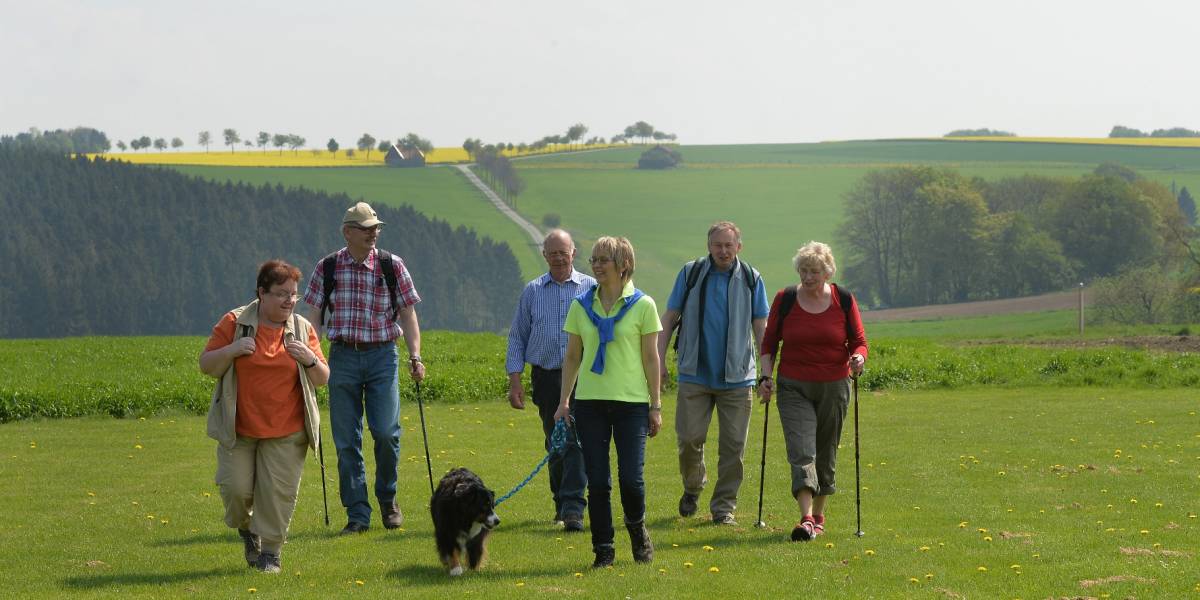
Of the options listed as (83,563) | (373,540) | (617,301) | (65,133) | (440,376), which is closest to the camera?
(617,301)

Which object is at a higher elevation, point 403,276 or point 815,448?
point 403,276

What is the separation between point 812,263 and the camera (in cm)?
1004

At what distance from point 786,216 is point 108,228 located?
61232 mm

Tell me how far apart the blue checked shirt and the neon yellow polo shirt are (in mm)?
1937

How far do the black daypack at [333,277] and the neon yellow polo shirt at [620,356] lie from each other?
90.8 inches

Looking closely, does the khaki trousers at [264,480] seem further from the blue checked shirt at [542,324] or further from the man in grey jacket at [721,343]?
the man in grey jacket at [721,343]

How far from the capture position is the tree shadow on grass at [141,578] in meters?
8.91

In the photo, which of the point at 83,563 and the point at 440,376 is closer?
the point at 83,563

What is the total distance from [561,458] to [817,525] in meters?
2.08

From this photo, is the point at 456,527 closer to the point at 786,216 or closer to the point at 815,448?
the point at 815,448

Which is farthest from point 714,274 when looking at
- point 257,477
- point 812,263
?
point 257,477

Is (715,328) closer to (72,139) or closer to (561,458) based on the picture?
(561,458)

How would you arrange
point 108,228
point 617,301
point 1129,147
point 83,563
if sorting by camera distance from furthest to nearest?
point 1129,147, point 108,228, point 83,563, point 617,301

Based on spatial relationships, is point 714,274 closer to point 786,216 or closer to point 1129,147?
point 786,216
